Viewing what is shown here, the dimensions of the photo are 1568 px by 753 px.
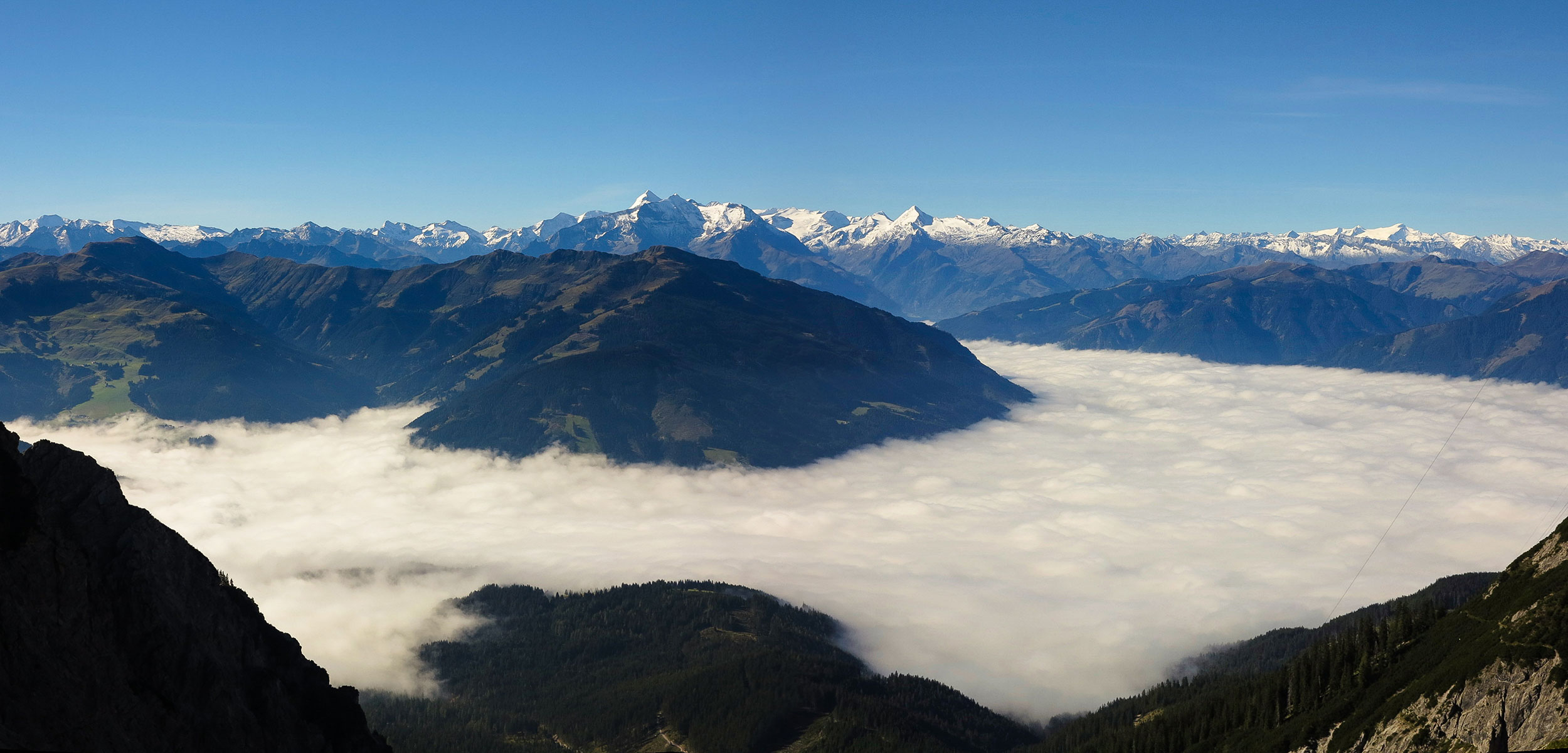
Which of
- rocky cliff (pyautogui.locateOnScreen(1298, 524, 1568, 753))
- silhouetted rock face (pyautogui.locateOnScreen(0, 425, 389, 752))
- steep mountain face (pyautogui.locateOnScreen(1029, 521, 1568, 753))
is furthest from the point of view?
steep mountain face (pyautogui.locateOnScreen(1029, 521, 1568, 753))

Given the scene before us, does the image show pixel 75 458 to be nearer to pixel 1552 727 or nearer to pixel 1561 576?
pixel 1552 727

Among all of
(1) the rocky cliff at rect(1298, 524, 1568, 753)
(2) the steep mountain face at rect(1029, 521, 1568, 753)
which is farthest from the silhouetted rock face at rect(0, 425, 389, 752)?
(2) the steep mountain face at rect(1029, 521, 1568, 753)

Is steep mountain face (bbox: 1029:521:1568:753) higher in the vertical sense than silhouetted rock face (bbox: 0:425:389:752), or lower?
lower

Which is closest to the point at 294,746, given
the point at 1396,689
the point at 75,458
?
the point at 75,458

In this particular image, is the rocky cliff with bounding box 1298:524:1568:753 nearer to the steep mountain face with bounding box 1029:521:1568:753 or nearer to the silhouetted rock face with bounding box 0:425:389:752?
the steep mountain face with bounding box 1029:521:1568:753

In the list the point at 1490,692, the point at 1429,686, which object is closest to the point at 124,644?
the point at 1490,692
